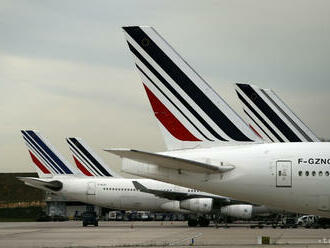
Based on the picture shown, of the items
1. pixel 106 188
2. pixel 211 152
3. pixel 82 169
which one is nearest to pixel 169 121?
pixel 211 152

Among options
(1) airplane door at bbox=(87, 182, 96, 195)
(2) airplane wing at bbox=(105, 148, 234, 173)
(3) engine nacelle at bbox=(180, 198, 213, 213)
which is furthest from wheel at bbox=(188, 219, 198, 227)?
(2) airplane wing at bbox=(105, 148, 234, 173)

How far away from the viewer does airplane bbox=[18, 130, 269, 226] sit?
54719 millimetres

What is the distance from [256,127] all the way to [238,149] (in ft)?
60.1

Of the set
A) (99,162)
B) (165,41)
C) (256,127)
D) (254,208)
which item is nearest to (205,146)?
(165,41)

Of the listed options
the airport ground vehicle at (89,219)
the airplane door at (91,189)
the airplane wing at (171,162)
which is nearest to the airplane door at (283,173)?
the airplane wing at (171,162)

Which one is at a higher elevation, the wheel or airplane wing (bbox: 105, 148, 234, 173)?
airplane wing (bbox: 105, 148, 234, 173)

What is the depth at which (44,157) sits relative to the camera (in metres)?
68.1

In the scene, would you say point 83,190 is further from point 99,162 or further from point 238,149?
point 238,149

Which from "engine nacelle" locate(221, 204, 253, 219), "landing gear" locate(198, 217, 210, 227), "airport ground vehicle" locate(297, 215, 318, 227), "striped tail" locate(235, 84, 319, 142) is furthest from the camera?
"landing gear" locate(198, 217, 210, 227)

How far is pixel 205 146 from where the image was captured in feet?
78.1

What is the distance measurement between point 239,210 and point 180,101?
31.1 m

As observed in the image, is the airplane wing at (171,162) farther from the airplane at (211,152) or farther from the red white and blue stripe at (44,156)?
the red white and blue stripe at (44,156)

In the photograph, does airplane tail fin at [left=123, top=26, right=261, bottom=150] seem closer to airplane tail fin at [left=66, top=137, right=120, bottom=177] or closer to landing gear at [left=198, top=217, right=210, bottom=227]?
landing gear at [left=198, top=217, right=210, bottom=227]

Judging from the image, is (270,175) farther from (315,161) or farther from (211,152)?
(211,152)
